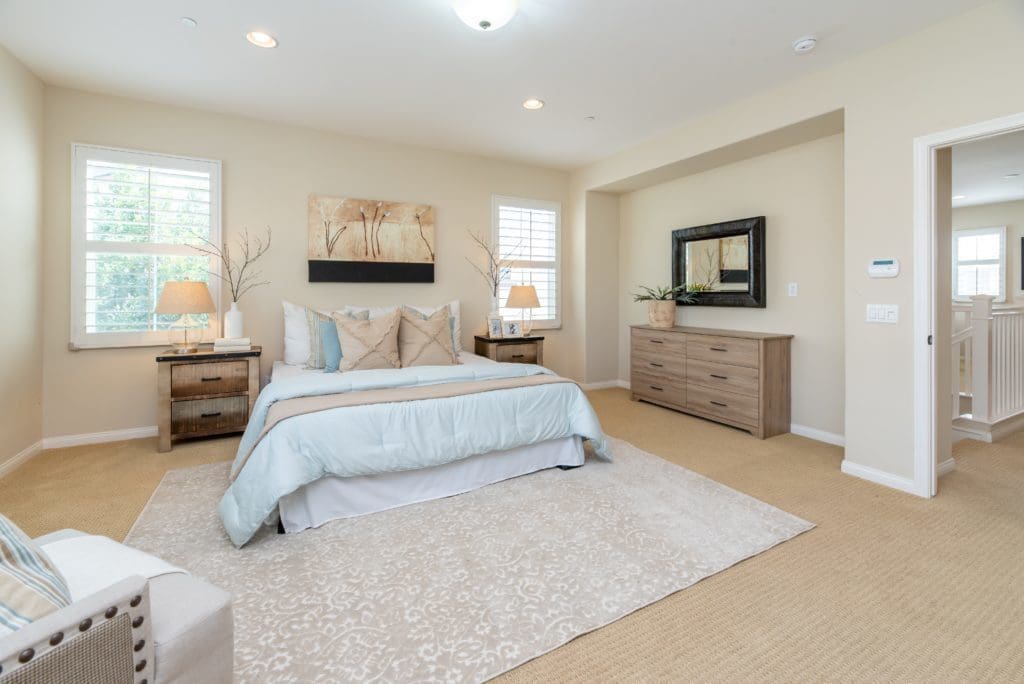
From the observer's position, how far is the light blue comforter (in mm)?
2223

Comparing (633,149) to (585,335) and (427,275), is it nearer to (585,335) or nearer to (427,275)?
(585,335)

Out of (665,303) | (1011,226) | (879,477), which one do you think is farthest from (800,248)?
(1011,226)

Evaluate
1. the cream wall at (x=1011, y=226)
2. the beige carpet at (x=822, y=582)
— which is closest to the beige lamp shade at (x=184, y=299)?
the beige carpet at (x=822, y=582)

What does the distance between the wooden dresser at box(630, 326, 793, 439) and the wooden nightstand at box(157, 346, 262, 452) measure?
3.70 meters

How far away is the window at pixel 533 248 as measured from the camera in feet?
17.5

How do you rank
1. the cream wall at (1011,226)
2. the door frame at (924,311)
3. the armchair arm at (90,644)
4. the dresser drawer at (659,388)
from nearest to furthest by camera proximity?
the armchair arm at (90,644)
the door frame at (924,311)
the dresser drawer at (659,388)
the cream wall at (1011,226)

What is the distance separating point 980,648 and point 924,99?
2.79 m

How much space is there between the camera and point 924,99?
271 centimetres

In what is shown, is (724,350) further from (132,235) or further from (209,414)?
(132,235)

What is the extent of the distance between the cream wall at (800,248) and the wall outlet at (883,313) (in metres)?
0.80

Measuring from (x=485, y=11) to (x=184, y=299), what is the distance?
9.53 ft

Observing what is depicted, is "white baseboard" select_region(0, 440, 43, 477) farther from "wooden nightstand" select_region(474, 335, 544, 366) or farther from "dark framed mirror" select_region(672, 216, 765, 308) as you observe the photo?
"dark framed mirror" select_region(672, 216, 765, 308)

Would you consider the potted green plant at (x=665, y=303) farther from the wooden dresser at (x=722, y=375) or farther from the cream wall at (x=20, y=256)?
the cream wall at (x=20, y=256)

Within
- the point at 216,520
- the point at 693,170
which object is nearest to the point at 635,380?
the point at 693,170
